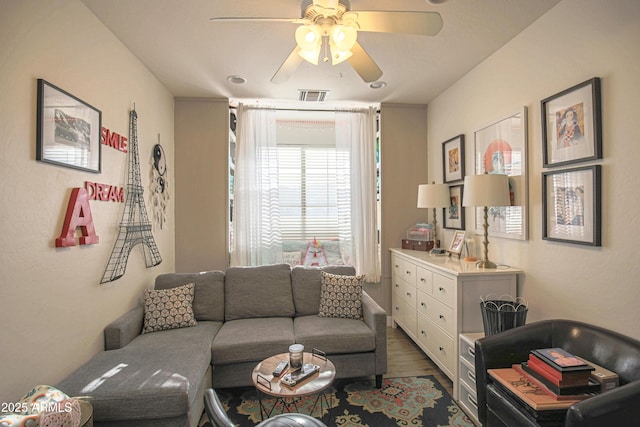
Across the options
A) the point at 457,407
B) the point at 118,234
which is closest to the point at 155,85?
the point at 118,234

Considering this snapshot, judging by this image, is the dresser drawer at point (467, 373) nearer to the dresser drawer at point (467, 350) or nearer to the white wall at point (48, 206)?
the dresser drawer at point (467, 350)

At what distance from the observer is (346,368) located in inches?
101

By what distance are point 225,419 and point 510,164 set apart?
8.56 feet

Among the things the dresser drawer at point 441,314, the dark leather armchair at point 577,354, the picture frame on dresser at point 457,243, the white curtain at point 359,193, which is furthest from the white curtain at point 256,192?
the dark leather armchair at point 577,354

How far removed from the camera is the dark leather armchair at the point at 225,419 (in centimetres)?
120

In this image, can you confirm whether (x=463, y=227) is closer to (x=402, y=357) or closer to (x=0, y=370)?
(x=402, y=357)

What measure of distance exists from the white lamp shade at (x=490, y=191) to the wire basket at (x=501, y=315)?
72cm

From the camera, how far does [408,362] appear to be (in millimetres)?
3062

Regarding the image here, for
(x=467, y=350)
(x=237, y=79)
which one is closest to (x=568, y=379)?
(x=467, y=350)

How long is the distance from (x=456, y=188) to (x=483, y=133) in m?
0.68

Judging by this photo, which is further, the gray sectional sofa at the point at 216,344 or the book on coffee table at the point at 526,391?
the gray sectional sofa at the point at 216,344

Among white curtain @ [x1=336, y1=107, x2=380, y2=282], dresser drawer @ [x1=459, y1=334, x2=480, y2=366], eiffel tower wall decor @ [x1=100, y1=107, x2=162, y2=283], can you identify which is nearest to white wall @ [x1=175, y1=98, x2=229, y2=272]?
eiffel tower wall decor @ [x1=100, y1=107, x2=162, y2=283]

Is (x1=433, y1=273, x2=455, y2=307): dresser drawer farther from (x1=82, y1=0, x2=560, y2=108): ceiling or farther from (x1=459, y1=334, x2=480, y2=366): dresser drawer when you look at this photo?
(x1=82, y1=0, x2=560, y2=108): ceiling

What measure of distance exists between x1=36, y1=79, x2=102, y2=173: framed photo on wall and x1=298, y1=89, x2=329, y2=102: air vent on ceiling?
6.65 ft
